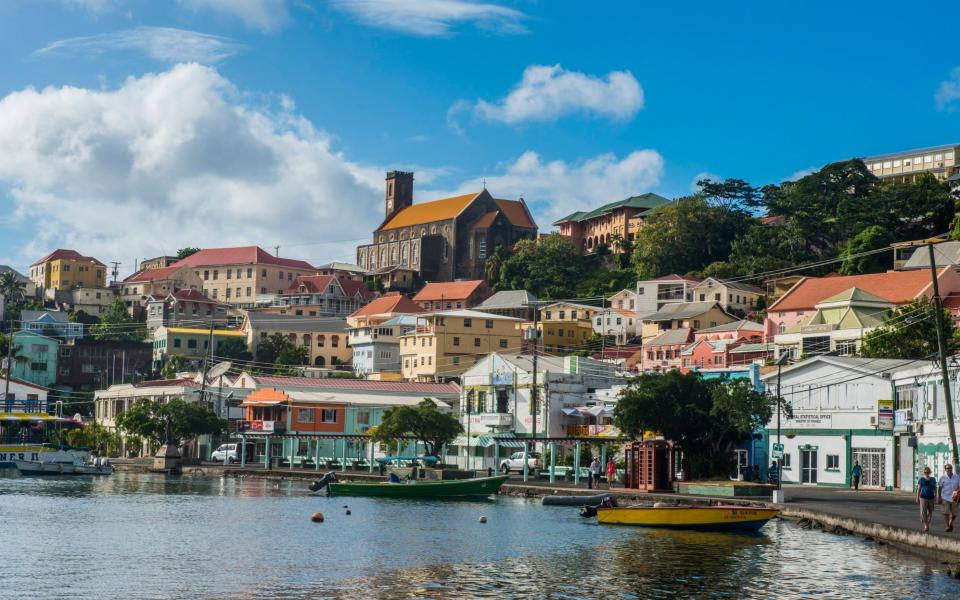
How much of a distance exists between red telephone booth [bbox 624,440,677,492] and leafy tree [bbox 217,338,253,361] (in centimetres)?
11168

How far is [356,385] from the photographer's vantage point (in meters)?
115

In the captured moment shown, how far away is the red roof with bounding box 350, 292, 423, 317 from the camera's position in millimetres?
182125

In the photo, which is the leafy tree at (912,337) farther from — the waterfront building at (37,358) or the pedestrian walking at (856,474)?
the waterfront building at (37,358)

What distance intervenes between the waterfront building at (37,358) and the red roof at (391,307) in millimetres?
45265

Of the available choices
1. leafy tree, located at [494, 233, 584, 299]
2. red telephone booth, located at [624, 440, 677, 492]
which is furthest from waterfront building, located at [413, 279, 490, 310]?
red telephone booth, located at [624, 440, 677, 492]

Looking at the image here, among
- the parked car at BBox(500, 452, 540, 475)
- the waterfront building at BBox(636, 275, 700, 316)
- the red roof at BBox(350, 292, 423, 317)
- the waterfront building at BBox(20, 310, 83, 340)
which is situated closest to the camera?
the parked car at BBox(500, 452, 540, 475)

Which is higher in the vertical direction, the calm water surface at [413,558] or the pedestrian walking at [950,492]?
the pedestrian walking at [950,492]

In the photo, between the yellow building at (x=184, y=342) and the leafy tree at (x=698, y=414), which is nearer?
the leafy tree at (x=698, y=414)

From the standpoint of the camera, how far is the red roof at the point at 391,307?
182125 mm

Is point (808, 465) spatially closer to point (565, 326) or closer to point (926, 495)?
point (926, 495)

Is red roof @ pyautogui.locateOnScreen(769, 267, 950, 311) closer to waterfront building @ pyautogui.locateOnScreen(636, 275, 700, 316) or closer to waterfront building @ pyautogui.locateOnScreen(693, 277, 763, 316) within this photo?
waterfront building @ pyautogui.locateOnScreen(693, 277, 763, 316)

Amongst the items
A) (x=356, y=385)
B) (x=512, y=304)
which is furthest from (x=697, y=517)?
(x=512, y=304)

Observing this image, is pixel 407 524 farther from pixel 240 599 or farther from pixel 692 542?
pixel 240 599

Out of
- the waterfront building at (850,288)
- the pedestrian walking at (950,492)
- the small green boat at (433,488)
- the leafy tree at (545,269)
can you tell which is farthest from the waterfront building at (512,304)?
the pedestrian walking at (950,492)
